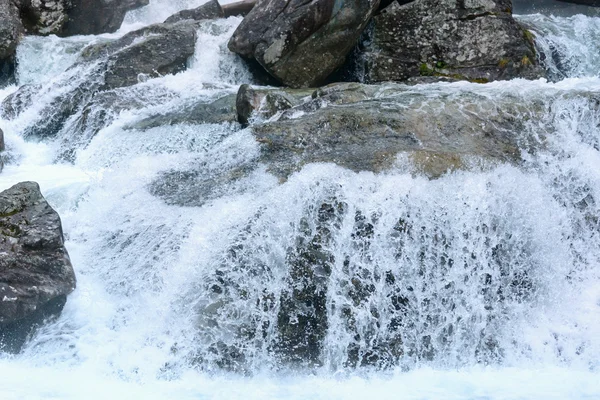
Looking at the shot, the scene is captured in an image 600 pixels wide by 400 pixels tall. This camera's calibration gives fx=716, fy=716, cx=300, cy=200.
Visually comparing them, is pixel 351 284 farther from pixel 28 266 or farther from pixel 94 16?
pixel 94 16

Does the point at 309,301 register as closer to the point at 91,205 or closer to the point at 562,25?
the point at 91,205

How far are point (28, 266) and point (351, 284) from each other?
7.71 feet

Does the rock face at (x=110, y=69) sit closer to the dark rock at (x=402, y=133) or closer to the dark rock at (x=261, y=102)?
the dark rock at (x=261, y=102)

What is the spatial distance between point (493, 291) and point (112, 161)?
456cm

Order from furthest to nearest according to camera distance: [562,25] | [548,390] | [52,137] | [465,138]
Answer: [562,25] < [52,137] < [465,138] < [548,390]

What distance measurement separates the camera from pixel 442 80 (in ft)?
30.8

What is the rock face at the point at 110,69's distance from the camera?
9430 millimetres

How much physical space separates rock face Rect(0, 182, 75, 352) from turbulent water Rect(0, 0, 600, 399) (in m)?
0.16

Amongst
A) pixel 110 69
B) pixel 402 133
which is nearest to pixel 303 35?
pixel 110 69

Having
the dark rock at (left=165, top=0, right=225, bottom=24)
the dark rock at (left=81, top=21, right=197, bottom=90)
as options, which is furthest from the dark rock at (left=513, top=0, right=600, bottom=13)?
the dark rock at (left=81, top=21, right=197, bottom=90)

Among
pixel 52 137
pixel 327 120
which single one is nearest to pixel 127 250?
pixel 327 120

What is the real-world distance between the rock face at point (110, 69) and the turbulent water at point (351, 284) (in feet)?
11.0

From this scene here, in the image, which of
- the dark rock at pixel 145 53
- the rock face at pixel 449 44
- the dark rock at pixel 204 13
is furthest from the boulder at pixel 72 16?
the rock face at pixel 449 44

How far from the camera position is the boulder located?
482 inches
